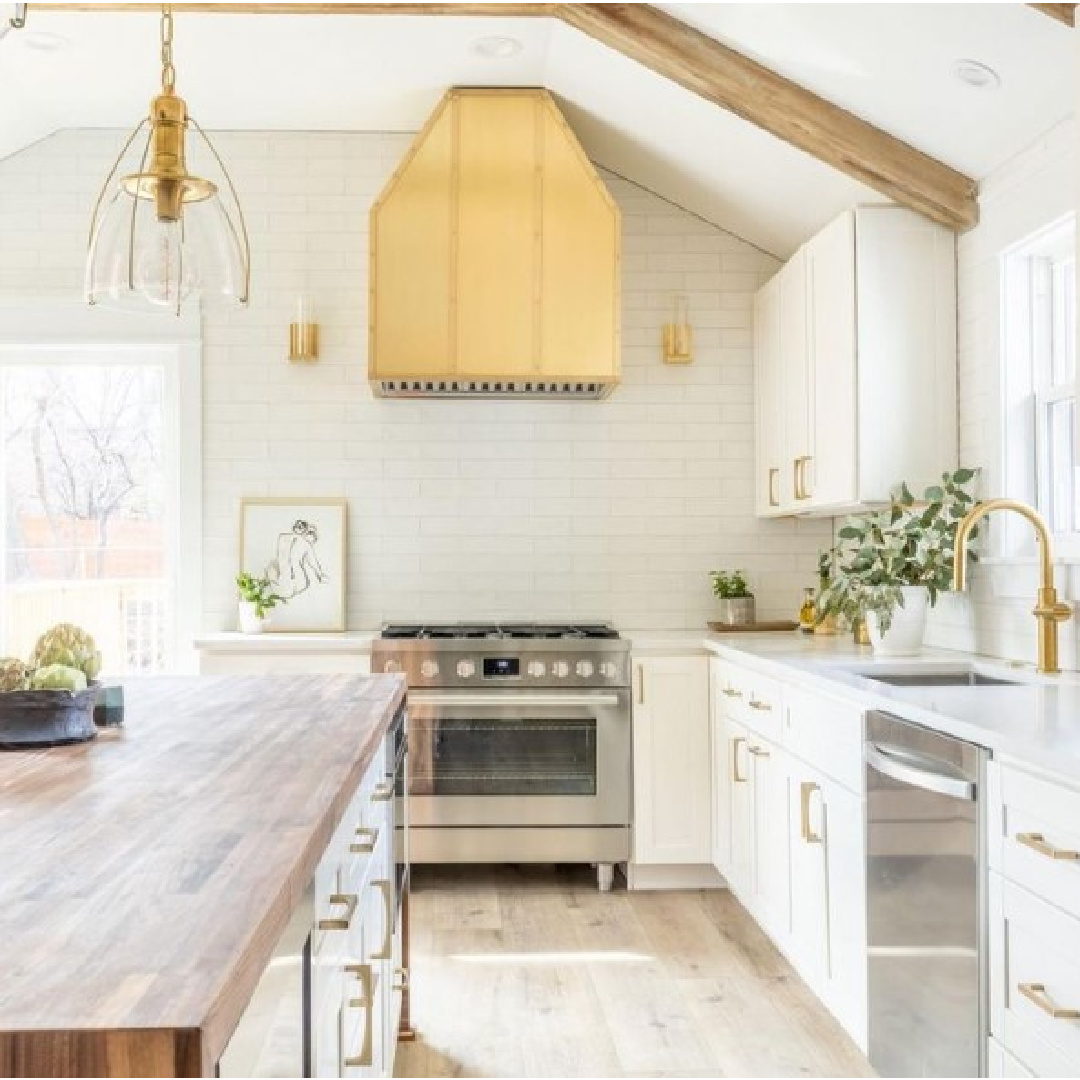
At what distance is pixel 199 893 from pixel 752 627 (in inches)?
153

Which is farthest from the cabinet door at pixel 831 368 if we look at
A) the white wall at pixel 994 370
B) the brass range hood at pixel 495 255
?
the brass range hood at pixel 495 255

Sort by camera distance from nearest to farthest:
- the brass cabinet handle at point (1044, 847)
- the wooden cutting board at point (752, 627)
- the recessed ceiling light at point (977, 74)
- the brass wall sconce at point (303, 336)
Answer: the brass cabinet handle at point (1044, 847) → the recessed ceiling light at point (977, 74) → the wooden cutting board at point (752, 627) → the brass wall sconce at point (303, 336)

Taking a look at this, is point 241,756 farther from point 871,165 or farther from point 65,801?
point 871,165

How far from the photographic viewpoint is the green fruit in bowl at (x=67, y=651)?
2.16 metres

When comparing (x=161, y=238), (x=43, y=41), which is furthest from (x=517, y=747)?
(x=43, y=41)

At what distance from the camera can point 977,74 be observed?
3080 millimetres

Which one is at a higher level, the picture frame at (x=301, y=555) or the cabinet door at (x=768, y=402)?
the cabinet door at (x=768, y=402)

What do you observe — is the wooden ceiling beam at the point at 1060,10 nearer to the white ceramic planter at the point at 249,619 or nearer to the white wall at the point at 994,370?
the white wall at the point at 994,370

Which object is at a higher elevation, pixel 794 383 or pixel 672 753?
pixel 794 383

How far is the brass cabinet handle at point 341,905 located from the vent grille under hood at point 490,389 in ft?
10.2

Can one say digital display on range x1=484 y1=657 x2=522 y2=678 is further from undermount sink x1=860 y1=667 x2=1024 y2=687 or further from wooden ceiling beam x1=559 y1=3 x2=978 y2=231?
wooden ceiling beam x1=559 y1=3 x2=978 y2=231

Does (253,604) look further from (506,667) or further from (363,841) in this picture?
(363,841)

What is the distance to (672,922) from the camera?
4.05 metres

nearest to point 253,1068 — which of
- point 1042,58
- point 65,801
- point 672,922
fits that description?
point 65,801
